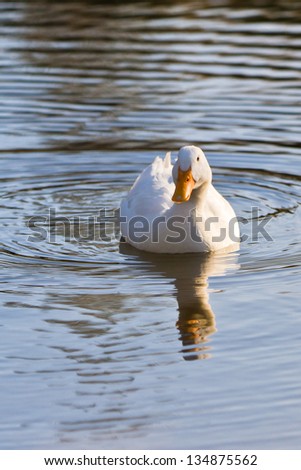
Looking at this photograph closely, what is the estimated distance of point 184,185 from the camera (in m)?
9.59

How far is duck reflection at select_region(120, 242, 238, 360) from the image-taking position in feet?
26.0

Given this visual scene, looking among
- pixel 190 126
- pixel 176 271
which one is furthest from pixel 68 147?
pixel 176 271

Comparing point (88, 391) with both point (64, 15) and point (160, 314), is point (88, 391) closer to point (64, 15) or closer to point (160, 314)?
point (160, 314)

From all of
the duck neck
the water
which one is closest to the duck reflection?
the water

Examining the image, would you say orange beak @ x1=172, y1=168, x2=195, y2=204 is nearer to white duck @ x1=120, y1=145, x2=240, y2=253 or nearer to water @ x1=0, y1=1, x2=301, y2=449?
white duck @ x1=120, y1=145, x2=240, y2=253

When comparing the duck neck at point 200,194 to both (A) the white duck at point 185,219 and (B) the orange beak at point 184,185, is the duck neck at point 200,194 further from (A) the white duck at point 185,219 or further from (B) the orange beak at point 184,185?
(B) the orange beak at point 184,185

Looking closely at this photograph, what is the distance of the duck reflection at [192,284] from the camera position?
26.0 ft

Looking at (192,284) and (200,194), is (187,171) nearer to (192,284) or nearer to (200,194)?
(200,194)

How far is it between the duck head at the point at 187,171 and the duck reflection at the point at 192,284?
1.88 feet

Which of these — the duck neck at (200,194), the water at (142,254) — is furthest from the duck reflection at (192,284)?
the duck neck at (200,194)

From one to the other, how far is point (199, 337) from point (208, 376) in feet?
2.46

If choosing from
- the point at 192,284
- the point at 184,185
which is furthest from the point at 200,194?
the point at 192,284

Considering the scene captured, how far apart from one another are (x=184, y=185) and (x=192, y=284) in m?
0.93

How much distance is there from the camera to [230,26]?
18.7 metres
